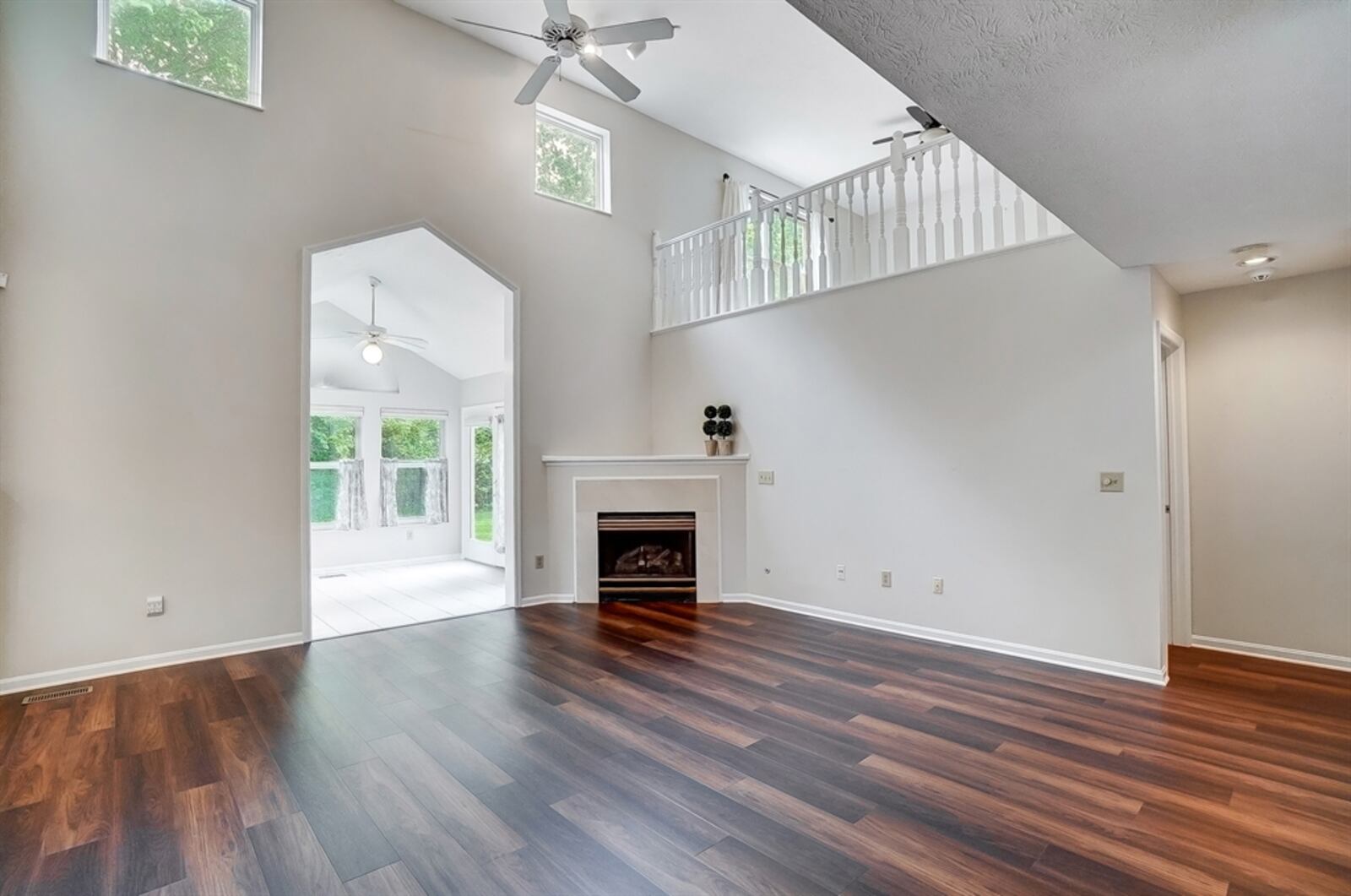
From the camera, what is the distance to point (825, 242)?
5086mm

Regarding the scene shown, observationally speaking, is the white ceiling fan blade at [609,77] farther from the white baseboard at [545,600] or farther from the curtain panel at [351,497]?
the curtain panel at [351,497]

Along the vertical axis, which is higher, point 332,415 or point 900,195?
point 900,195

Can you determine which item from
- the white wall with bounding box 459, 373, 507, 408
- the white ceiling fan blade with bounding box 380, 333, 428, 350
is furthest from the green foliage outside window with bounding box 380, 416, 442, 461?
the white ceiling fan blade with bounding box 380, 333, 428, 350

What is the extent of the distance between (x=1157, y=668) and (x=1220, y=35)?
3.31 m

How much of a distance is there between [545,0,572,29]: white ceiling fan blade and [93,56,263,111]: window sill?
2.20 meters

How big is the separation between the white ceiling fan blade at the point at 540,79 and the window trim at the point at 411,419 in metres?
4.99

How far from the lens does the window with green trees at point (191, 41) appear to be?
3990 millimetres

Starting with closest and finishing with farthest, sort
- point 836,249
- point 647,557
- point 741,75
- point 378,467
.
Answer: point 836,249 → point 647,557 → point 741,75 → point 378,467

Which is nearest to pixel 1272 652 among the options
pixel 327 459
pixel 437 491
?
pixel 437 491

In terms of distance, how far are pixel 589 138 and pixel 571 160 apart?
362mm

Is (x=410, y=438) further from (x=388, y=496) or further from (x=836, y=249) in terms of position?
(x=836, y=249)

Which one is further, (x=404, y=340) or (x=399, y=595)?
(x=404, y=340)

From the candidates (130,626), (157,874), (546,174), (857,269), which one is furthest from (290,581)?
(857,269)

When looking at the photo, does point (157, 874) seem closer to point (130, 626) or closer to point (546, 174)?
point (130, 626)
